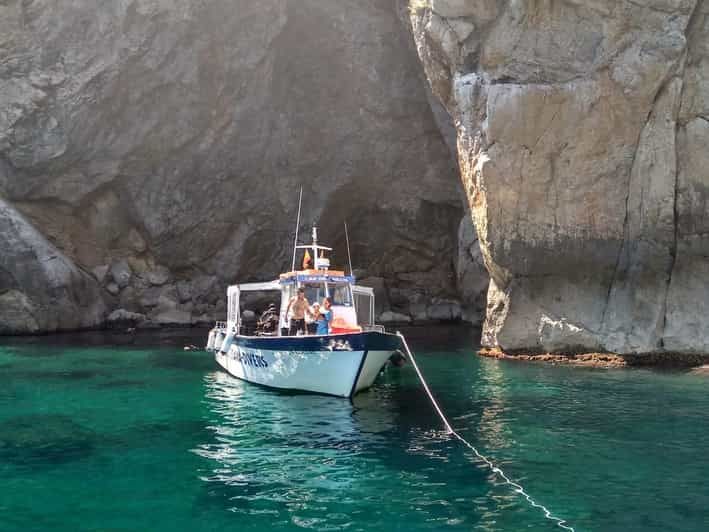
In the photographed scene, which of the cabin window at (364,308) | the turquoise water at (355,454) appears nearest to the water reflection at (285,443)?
the turquoise water at (355,454)

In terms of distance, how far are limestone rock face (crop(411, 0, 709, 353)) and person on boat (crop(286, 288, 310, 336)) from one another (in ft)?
30.0

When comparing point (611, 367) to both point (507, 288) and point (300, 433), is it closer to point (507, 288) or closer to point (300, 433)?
point (507, 288)

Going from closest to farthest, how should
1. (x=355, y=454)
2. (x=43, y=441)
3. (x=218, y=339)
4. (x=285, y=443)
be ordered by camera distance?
(x=355, y=454) → (x=285, y=443) → (x=43, y=441) → (x=218, y=339)

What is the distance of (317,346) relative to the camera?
16375mm

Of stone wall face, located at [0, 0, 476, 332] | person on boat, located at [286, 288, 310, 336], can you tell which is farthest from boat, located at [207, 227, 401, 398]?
stone wall face, located at [0, 0, 476, 332]

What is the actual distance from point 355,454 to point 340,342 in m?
4.98

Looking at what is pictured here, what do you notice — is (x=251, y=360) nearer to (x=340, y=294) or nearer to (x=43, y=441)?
(x=340, y=294)

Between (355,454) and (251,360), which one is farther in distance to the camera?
(251,360)

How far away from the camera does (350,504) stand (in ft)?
28.6

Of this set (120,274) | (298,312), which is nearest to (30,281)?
(120,274)

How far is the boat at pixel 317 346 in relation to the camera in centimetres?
1620

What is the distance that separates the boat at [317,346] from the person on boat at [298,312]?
0.39m

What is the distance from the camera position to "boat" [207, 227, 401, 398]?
16.2m

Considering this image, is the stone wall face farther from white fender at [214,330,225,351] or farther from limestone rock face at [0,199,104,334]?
white fender at [214,330,225,351]
